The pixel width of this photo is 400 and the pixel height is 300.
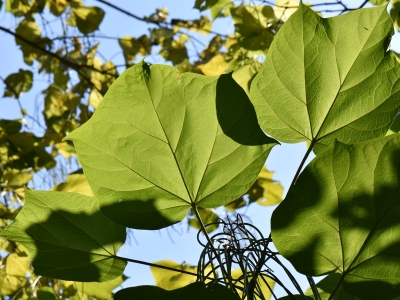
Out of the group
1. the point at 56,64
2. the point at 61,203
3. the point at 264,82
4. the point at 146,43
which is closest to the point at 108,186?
the point at 61,203

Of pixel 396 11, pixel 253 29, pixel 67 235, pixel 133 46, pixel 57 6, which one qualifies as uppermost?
pixel 57 6

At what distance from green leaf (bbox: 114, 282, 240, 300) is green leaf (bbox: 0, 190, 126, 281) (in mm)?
114

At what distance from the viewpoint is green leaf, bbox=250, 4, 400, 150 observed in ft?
1.46

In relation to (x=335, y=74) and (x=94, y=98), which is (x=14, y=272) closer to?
(x=94, y=98)

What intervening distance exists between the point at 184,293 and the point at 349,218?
153 millimetres

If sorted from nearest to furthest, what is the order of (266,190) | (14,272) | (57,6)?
(14,272) → (266,190) → (57,6)

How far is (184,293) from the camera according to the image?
1.27 ft

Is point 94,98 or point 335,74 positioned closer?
point 335,74

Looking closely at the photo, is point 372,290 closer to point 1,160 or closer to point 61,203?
point 61,203

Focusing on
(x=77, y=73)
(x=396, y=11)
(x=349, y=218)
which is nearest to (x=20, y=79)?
(x=77, y=73)

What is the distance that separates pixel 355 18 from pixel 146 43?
6.92ft

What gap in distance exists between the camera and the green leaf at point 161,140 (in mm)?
446

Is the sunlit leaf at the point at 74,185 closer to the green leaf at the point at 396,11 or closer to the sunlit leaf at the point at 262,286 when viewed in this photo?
the sunlit leaf at the point at 262,286

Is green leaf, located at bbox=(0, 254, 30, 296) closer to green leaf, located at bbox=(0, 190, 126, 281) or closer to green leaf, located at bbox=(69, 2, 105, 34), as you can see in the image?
green leaf, located at bbox=(69, 2, 105, 34)
